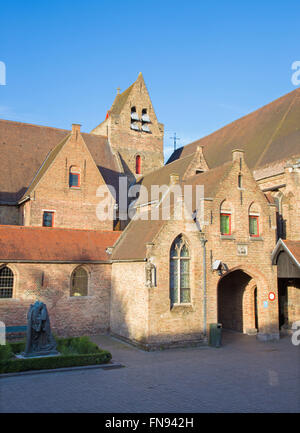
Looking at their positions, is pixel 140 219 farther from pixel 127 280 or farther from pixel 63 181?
pixel 63 181

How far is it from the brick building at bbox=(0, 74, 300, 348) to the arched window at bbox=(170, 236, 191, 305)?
1.9 inches

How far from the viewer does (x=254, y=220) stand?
72.5ft

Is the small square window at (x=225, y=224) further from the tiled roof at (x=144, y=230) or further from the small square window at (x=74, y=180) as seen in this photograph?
the small square window at (x=74, y=180)

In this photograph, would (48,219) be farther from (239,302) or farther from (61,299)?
(239,302)

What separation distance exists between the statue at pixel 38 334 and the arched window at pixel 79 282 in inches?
238

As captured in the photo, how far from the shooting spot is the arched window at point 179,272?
63.3ft

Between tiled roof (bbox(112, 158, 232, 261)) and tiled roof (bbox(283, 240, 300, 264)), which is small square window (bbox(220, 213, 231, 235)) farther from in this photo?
tiled roof (bbox(283, 240, 300, 264))

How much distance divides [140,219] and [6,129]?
16.8 metres

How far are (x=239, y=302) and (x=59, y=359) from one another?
12.6 meters

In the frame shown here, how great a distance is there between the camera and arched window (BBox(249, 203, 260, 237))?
21922 millimetres

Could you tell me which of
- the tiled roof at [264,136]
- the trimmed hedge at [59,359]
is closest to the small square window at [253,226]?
the tiled roof at [264,136]

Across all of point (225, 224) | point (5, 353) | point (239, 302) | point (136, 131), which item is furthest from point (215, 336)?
point (136, 131)

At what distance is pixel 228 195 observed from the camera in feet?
69.5
